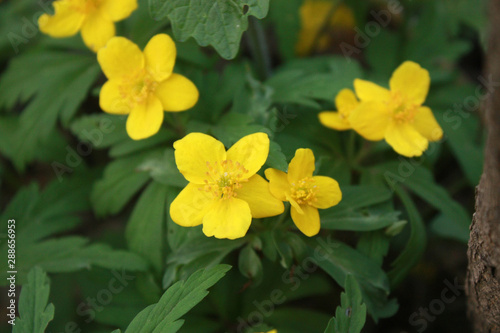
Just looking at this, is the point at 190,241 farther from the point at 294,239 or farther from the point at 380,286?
the point at 380,286

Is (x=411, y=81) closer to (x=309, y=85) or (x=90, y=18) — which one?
(x=309, y=85)

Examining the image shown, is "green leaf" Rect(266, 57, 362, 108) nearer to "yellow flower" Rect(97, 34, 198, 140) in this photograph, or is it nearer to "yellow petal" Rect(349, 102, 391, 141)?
"yellow petal" Rect(349, 102, 391, 141)

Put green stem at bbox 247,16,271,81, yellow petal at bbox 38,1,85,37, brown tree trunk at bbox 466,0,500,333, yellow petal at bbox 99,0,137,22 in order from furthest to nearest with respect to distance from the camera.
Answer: green stem at bbox 247,16,271,81 < yellow petal at bbox 38,1,85,37 < yellow petal at bbox 99,0,137,22 < brown tree trunk at bbox 466,0,500,333

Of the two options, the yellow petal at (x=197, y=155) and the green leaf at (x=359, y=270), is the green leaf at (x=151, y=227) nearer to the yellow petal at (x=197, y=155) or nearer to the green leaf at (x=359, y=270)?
the yellow petal at (x=197, y=155)

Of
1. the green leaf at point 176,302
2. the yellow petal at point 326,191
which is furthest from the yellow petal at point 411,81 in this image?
the green leaf at point 176,302

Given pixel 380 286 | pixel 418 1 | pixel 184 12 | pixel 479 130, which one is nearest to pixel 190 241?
pixel 380 286

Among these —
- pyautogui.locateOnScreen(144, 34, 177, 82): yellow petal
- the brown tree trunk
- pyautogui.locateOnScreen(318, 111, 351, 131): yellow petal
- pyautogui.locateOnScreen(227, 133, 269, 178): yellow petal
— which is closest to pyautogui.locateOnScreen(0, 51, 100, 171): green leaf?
pyautogui.locateOnScreen(144, 34, 177, 82): yellow petal
